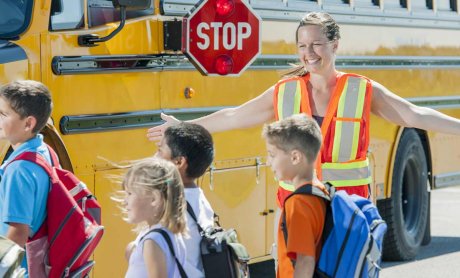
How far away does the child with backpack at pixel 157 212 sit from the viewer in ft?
13.9

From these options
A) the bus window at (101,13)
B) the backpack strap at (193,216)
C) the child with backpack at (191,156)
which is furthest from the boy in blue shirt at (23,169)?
the bus window at (101,13)

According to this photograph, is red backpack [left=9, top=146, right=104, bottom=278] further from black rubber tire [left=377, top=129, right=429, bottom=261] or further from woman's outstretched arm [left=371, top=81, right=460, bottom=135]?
black rubber tire [left=377, top=129, right=429, bottom=261]

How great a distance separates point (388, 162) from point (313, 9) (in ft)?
5.55

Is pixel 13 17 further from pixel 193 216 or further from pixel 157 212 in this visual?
pixel 157 212

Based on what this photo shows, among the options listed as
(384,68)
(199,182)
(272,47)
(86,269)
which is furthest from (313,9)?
(86,269)

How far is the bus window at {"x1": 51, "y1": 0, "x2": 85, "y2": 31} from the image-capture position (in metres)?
6.70

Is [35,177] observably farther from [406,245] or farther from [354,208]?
[406,245]

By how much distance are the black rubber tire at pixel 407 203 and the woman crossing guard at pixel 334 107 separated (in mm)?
4567

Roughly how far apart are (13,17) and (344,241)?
Result: 2.74 metres

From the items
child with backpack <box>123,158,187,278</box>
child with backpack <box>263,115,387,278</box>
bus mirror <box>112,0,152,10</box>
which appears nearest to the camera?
child with backpack <box>123,158,187,278</box>

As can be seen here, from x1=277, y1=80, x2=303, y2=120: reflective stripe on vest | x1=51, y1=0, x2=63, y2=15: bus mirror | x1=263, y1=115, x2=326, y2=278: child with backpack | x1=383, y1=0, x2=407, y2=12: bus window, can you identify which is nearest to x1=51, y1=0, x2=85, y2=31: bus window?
x1=51, y1=0, x2=63, y2=15: bus mirror

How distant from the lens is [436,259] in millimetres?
10391

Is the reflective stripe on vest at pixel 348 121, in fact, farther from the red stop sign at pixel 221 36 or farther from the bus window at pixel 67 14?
the red stop sign at pixel 221 36

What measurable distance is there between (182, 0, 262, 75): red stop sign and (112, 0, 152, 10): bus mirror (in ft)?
2.36
